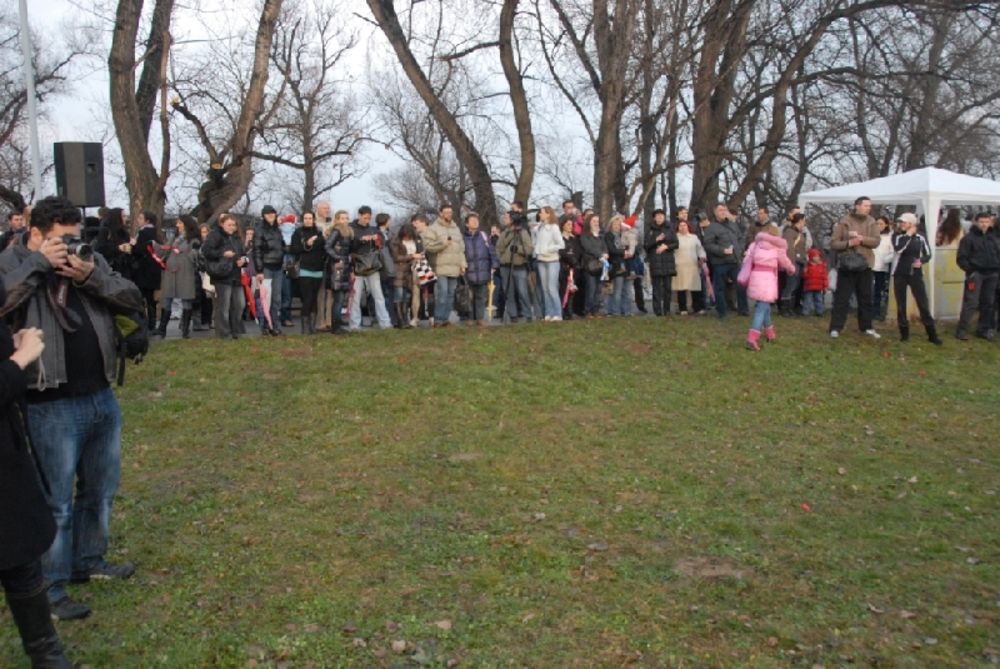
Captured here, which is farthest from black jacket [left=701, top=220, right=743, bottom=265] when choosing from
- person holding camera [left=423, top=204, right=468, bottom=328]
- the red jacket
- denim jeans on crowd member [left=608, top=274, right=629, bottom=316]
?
person holding camera [left=423, top=204, right=468, bottom=328]

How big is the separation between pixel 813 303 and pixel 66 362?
48.2ft

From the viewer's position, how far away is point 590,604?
5016 millimetres

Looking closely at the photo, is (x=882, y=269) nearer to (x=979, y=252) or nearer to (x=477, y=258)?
(x=979, y=252)

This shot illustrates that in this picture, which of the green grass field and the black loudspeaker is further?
the black loudspeaker

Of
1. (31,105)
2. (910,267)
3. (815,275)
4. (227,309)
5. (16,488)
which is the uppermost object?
(31,105)

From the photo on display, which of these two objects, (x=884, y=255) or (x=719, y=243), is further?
(x=884, y=255)

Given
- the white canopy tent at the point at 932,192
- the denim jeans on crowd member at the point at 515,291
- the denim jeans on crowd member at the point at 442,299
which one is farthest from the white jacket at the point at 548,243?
the white canopy tent at the point at 932,192

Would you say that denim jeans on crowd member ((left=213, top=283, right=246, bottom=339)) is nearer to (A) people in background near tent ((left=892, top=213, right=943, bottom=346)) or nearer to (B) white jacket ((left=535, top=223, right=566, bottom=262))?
(B) white jacket ((left=535, top=223, right=566, bottom=262))

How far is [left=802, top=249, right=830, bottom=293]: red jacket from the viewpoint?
16438 mm

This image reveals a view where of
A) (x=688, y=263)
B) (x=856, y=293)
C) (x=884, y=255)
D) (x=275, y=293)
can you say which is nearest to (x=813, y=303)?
(x=884, y=255)

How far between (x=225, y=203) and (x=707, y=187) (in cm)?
1129

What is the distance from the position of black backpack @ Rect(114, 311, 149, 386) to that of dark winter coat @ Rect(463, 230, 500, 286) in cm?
897

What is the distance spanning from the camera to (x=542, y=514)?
6461mm

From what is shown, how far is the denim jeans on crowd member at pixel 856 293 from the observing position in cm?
1384
